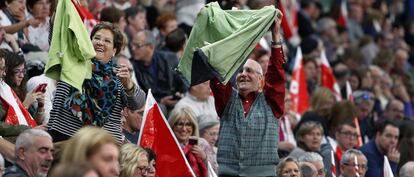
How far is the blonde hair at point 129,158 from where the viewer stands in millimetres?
10741

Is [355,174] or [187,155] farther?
[355,174]

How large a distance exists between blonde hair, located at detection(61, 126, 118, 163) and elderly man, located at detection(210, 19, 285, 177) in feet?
11.0

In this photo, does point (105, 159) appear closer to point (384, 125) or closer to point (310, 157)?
point (310, 157)

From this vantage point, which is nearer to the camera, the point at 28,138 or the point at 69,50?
the point at 28,138

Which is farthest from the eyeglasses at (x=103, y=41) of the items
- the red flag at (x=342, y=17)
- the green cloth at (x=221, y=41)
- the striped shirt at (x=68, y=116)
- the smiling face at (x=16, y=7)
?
the red flag at (x=342, y=17)

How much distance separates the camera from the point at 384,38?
2448cm

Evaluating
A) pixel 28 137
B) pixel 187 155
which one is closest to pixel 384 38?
pixel 187 155

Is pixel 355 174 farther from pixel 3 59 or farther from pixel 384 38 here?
pixel 384 38

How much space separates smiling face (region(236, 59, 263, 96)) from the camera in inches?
460

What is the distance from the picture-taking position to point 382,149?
1570cm

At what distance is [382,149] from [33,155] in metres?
6.84

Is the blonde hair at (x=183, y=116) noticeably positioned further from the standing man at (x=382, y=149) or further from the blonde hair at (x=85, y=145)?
the blonde hair at (x=85, y=145)

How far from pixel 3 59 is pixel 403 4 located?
1744 cm

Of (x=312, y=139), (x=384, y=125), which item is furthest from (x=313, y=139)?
(x=384, y=125)
